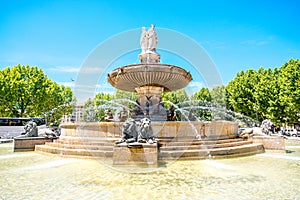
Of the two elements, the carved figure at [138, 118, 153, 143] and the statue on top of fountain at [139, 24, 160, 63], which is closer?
the carved figure at [138, 118, 153, 143]

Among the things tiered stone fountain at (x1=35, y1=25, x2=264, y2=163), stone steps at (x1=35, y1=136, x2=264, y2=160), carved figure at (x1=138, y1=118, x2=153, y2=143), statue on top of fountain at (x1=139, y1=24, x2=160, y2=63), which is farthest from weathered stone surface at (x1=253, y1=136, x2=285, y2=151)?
statue on top of fountain at (x1=139, y1=24, x2=160, y2=63)

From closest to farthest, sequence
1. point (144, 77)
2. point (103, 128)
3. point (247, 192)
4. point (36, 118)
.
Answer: point (247, 192) < point (103, 128) < point (144, 77) < point (36, 118)

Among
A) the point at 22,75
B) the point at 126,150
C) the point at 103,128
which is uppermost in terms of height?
the point at 22,75

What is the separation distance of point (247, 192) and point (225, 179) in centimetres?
99

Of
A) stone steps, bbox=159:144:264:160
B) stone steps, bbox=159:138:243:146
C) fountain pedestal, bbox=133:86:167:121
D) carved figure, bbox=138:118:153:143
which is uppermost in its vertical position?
fountain pedestal, bbox=133:86:167:121

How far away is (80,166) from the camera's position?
6875 mm

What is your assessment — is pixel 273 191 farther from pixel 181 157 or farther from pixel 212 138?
pixel 212 138

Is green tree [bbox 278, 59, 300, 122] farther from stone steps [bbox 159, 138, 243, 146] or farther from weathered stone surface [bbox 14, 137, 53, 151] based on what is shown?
weathered stone surface [bbox 14, 137, 53, 151]

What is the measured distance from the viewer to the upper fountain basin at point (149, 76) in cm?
1194

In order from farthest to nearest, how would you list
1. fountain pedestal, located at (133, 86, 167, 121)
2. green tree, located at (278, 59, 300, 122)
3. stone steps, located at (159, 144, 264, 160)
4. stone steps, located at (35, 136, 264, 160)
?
green tree, located at (278, 59, 300, 122) → fountain pedestal, located at (133, 86, 167, 121) → stone steps, located at (35, 136, 264, 160) → stone steps, located at (159, 144, 264, 160)

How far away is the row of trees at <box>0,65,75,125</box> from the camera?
98.6 ft

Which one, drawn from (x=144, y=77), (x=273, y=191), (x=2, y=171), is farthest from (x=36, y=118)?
(x=273, y=191)

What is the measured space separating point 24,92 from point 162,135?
29.6 m

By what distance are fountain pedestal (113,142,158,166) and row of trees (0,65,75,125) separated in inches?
969
